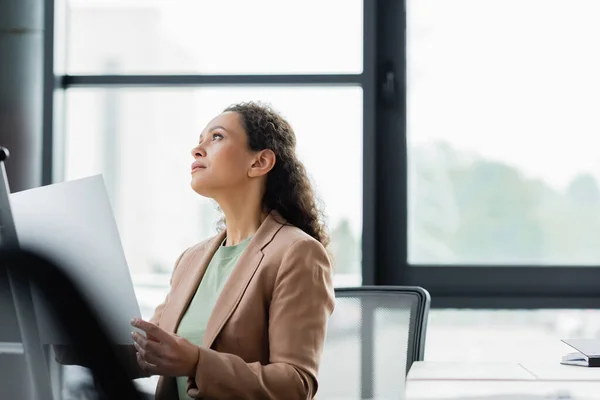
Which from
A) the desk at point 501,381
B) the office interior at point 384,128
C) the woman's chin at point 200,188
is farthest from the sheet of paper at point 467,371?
the office interior at point 384,128

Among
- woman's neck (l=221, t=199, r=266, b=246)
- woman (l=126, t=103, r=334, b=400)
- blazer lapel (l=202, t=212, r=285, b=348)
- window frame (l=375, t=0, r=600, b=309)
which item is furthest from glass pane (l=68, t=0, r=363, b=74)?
blazer lapel (l=202, t=212, r=285, b=348)

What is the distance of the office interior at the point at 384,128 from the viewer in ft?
9.16

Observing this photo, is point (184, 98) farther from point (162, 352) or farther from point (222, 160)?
point (162, 352)

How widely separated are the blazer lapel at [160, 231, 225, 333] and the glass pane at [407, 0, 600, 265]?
117 centimetres

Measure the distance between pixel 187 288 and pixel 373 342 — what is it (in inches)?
21.7

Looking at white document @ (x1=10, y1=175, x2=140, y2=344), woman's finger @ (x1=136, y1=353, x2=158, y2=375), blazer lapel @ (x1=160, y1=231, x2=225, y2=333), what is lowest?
woman's finger @ (x1=136, y1=353, x2=158, y2=375)

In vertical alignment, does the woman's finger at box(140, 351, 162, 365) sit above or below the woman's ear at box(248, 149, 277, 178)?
below

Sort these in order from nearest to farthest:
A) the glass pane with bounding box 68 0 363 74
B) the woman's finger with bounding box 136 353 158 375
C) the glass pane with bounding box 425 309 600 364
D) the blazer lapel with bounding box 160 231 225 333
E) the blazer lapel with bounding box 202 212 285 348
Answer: the woman's finger with bounding box 136 353 158 375 < the blazer lapel with bounding box 202 212 285 348 < the blazer lapel with bounding box 160 231 225 333 < the glass pane with bounding box 425 309 600 364 < the glass pane with bounding box 68 0 363 74

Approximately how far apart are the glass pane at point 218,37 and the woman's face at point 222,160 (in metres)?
1.09

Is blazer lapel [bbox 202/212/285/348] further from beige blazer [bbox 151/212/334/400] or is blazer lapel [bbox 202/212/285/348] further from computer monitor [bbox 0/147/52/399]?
computer monitor [bbox 0/147/52/399]

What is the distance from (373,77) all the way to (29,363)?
209cm

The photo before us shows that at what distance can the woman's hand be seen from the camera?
136cm

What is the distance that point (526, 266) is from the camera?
9.22 feet

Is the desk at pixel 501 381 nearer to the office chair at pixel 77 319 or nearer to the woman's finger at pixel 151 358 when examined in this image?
the woman's finger at pixel 151 358
